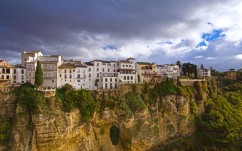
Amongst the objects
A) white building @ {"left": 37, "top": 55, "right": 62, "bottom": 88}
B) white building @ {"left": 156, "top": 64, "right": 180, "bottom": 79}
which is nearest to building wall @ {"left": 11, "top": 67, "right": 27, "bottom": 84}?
white building @ {"left": 37, "top": 55, "right": 62, "bottom": 88}

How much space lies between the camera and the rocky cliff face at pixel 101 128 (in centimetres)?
3297

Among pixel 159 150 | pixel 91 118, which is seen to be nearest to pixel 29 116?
pixel 91 118

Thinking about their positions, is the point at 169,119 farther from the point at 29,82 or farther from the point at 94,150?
the point at 29,82

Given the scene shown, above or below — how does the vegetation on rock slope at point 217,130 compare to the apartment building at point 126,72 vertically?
below

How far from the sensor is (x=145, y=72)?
174 feet

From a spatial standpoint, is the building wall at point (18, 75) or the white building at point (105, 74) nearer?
the building wall at point (18, 75)

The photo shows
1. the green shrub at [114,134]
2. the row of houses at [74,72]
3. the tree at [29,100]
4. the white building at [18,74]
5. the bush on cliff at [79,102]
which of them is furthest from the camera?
the row of houses at [74,72]

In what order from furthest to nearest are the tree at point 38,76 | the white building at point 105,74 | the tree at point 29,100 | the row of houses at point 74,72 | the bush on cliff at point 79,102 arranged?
the white building at point 105,74 → the row of houses at point 74,72 → the tree at point 38,76 → the bush on cliff at point 79,102 → the tree at point 29,100

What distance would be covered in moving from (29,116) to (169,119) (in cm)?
2509

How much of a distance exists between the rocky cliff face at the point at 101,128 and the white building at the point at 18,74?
485 centimetres

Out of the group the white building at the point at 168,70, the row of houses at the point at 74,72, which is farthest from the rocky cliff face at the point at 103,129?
the white building at the point at 168,70

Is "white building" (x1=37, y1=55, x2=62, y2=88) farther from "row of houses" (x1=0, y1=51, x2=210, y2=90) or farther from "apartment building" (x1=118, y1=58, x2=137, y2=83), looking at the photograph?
"apartment building" (x1=118, y1=58, x2=137, y2=83)

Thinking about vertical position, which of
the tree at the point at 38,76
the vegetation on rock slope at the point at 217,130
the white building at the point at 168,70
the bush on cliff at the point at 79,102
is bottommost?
the vegetation on rock slope at the point at 217,130

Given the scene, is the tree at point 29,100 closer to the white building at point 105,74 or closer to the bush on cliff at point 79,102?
the bush on cliff at point 79,102
